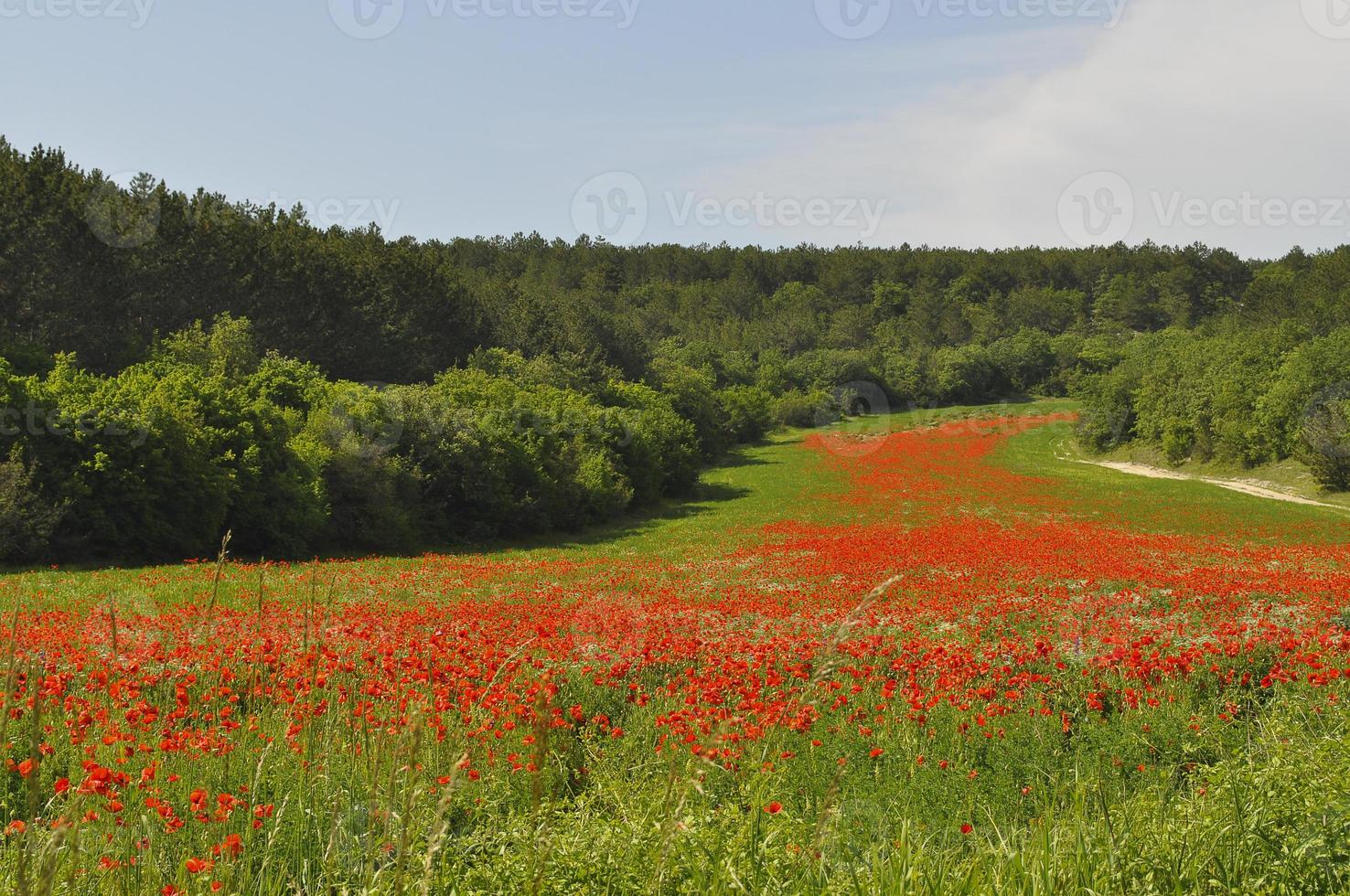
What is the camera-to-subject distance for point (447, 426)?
39594 mm

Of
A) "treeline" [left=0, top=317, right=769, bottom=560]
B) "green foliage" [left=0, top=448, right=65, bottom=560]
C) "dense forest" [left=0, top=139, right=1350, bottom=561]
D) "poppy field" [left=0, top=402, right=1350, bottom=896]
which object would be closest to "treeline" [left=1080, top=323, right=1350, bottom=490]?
"dense forest" [left=0, top=139, right=1350, bottom=561]

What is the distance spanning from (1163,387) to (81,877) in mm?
88001

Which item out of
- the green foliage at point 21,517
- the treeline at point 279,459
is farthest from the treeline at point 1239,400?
the green foliage at point 21,517

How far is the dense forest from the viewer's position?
27.3 m

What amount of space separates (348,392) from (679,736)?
118ft

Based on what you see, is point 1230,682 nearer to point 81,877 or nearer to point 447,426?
point 81,877

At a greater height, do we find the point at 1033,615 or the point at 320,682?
the point at 320,682

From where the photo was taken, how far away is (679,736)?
6352 millimetres

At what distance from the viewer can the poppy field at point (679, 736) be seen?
370 centimetres

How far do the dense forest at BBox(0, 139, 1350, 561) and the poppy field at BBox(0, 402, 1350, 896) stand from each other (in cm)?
927

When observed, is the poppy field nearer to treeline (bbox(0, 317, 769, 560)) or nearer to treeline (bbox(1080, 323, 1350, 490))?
treeline (bbox(0, 317, 769, 560))

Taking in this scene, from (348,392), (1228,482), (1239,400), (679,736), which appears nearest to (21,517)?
(348,392)

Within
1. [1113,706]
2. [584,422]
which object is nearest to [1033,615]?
[1113,706]

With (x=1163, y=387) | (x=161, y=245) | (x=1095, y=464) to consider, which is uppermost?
(x=161, y=245)
